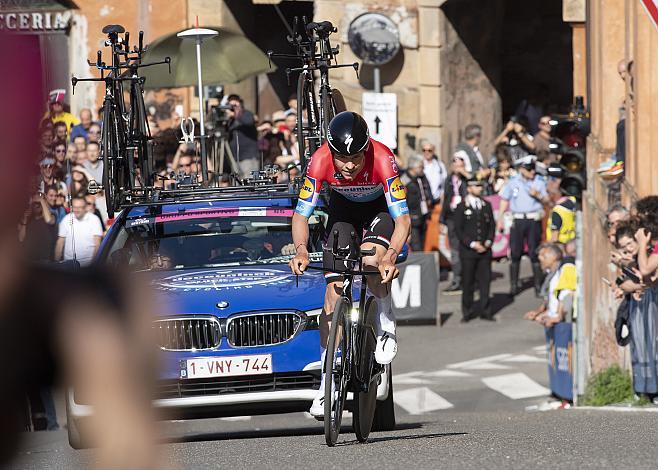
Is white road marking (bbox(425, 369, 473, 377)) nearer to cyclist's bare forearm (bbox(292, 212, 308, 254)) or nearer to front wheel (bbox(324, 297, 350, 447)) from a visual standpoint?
cyclist's bare forearm (bbox(292, 212, 308, 254))

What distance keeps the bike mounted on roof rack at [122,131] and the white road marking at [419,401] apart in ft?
13.0

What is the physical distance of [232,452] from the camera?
31.2 ft

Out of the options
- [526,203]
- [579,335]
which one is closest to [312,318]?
[579,335]

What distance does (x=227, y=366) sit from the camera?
1060 centimetres

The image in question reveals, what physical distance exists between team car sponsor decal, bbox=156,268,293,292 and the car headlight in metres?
0.39

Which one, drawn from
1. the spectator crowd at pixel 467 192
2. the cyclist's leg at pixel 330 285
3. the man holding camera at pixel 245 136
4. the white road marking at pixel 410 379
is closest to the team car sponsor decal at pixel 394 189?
the cyclist's leg at pixel 330 285

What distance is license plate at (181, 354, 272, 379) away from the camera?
10586 mm

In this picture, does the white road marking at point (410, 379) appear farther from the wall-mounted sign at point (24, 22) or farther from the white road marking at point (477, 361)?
the wall-mounted sign at point (24, 22)

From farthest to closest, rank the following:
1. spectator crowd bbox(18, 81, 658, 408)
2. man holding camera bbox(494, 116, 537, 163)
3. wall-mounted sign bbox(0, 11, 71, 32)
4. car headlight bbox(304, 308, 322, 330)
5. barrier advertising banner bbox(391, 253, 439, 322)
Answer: man holding camera bbox(494, 116, 537, 163)
barrier advertising banner bbox(391, 253, 439, 322)
spectator crowd bbox(18, 81, 658, 408)
car headlight bbox(304, 308, 322, 330)
wall-mounted sign bbox(0, 11, 71, 32)

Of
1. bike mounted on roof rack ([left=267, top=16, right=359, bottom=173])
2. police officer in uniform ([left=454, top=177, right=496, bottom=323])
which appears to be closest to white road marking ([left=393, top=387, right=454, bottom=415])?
bike mounted on roof rack ([left=267, top=16, right=359, bottom=173])

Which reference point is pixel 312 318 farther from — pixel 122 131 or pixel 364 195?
pixel 122 131

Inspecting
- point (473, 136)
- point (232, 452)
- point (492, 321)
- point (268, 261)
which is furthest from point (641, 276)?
point (473, 136)

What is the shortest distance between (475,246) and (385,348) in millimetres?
14156

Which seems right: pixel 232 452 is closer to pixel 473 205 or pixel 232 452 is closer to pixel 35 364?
pixel 35 364
